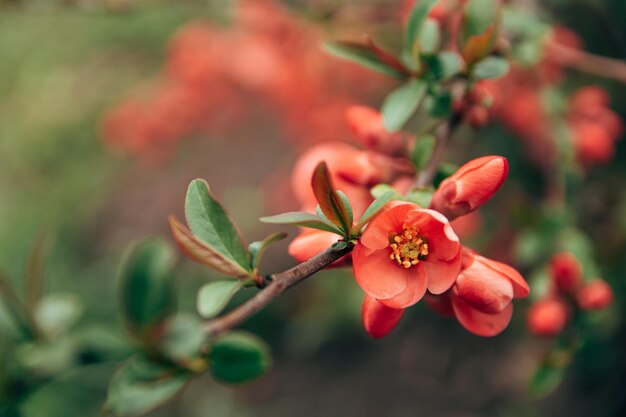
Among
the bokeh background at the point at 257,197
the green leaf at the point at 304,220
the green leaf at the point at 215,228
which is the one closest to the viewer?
the green leaf at the point at 304,220

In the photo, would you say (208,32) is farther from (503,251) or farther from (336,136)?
(503,251)

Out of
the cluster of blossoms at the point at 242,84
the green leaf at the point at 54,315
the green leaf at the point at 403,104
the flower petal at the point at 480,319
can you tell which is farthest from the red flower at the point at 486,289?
the cluster of blossoms at the point at 242,84

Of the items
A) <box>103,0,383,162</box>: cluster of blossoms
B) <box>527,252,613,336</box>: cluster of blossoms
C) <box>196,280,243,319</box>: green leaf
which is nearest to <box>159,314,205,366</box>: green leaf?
<box>196,280,243,319</box>: green leaf

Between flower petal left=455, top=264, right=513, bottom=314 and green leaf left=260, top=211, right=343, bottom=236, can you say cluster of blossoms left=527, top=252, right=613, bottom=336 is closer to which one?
flower petal left=455, top=264, right=513, bottom=314

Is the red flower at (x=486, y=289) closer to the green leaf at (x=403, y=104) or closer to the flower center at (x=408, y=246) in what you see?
the flower center at (x=408, y=246)

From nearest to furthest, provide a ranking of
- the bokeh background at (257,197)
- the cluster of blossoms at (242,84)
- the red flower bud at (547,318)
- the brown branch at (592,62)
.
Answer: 1. the red flower bud at (547,318)
2. the brown branch at (592,62)
3. the bokeh background at (257,197)
4. the cluster of blossoms at (242,84)

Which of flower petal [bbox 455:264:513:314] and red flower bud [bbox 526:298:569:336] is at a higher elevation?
flower petal [bbox 455:264:513:314]
